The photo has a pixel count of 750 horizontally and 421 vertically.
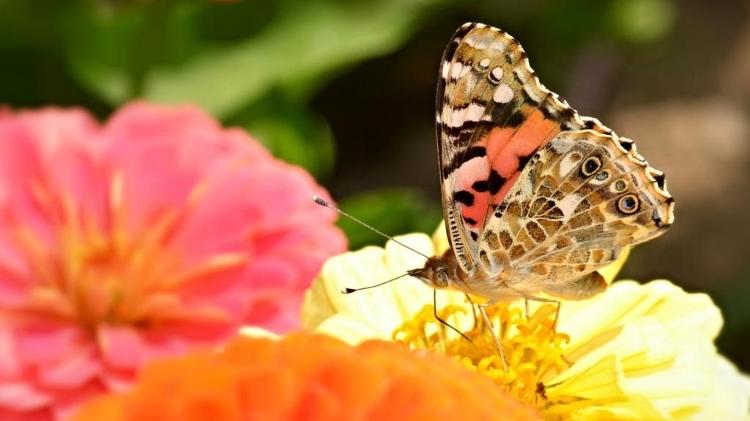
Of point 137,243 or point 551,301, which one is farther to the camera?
point 137,243

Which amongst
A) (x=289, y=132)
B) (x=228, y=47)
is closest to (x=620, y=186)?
(x=289, y=132)

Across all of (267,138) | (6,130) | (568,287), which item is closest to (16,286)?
(6,130)

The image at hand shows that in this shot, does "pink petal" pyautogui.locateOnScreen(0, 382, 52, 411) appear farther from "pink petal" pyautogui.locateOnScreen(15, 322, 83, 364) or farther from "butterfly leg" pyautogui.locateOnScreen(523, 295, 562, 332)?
"butterfly leg" pyautogui.locateOnScreen(523, 295, 562, 332)

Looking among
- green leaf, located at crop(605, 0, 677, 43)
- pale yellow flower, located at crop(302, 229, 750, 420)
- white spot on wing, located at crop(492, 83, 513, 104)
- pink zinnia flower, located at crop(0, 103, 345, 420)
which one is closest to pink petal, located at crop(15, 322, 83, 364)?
pink zinnia flower, located at crop(0, 103, 345, 420)

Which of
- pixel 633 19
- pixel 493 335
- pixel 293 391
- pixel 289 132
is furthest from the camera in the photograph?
pixel 633 19

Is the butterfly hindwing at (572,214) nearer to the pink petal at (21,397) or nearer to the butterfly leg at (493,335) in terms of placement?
the butterfly leg at (493,335)

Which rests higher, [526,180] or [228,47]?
[228,47]

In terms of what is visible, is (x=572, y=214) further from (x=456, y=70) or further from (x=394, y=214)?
(x=394, y=214)
